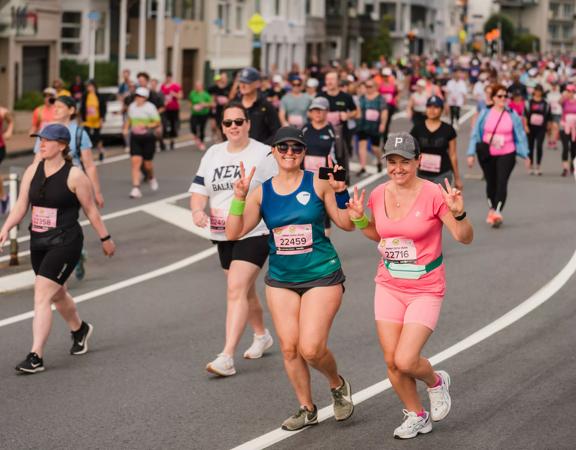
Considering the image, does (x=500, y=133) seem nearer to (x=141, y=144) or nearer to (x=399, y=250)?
(x=141, y=144)

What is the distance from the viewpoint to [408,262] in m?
7.96

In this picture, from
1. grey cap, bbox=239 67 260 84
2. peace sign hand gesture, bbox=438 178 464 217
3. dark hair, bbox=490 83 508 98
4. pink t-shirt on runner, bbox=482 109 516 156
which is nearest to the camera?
peace sign hand gesture, bbox=438 178 464 217

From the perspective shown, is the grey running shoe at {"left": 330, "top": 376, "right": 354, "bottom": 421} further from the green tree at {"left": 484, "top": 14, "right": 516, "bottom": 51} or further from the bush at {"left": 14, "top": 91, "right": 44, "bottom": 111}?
the green tree at {"left": 484, "top": 14, "right": 516, "bottom": 51}

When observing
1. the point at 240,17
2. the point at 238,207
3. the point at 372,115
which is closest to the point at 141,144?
the point at 372,115

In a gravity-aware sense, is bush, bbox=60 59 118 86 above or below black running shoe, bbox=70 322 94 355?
above

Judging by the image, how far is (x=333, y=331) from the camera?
11.3 meters

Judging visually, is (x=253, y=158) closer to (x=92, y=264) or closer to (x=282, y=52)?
(x=92, y=264)

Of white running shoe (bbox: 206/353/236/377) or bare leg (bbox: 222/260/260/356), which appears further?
bare leg (bbox: 222/260/260/356)

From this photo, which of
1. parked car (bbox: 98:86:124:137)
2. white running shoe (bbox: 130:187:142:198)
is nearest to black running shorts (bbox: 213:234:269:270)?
white running shoe (bbox: 130:187:142:198)

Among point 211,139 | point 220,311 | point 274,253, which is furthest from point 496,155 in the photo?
point 211,139

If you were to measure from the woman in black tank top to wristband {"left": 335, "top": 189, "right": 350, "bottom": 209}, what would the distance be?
264 centimetres

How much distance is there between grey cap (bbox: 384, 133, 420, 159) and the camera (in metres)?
7.86

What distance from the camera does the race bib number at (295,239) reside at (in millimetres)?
8188

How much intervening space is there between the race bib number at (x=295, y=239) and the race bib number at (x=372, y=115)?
16870 mm
